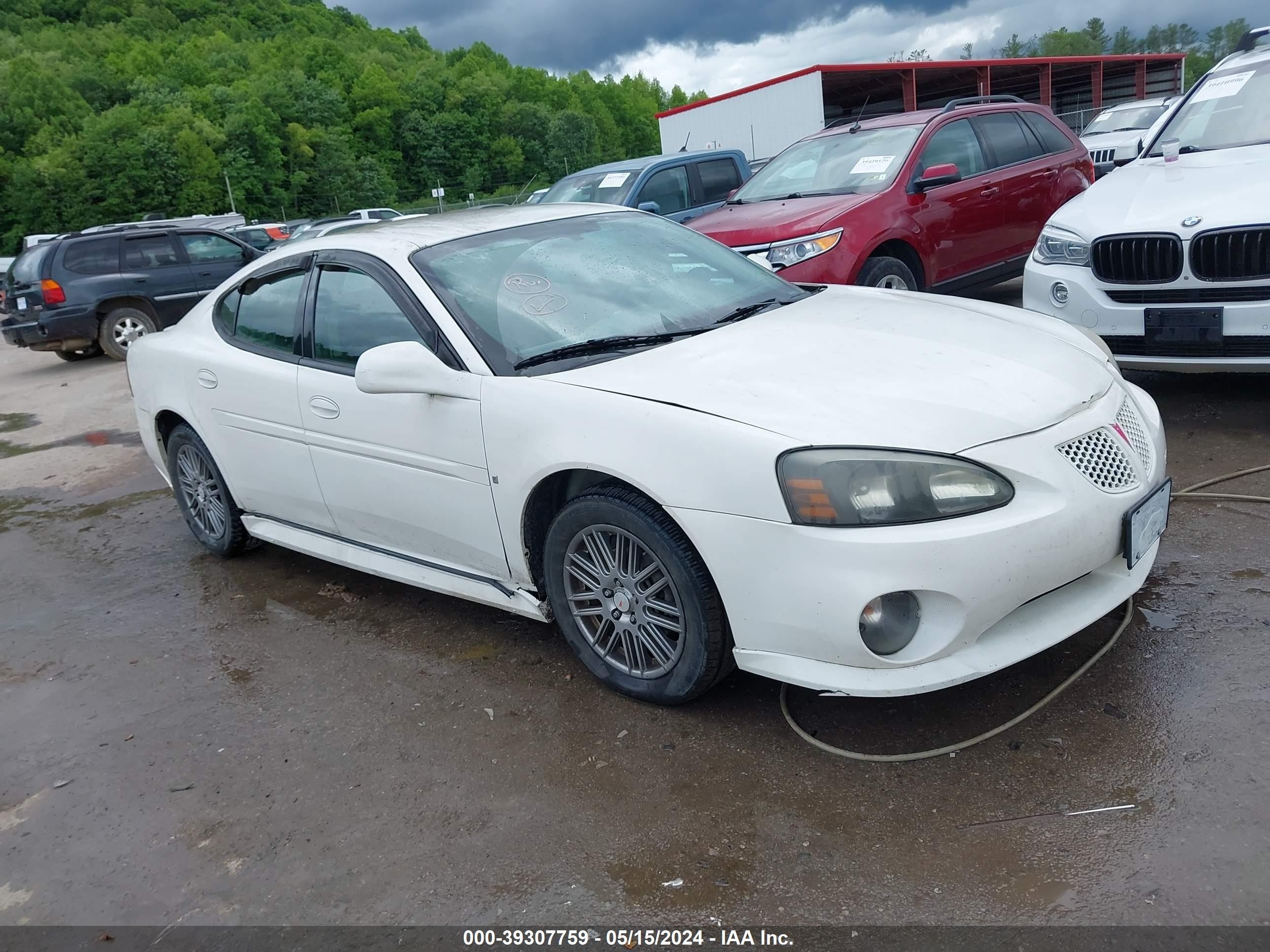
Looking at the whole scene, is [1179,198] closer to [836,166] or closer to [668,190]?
[836,166]

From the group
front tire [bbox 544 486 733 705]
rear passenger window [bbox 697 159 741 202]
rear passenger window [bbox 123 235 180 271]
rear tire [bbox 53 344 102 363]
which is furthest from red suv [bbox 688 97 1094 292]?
rear tire [bbox 53 344 102 363]

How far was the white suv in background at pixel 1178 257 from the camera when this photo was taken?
15.1 ft

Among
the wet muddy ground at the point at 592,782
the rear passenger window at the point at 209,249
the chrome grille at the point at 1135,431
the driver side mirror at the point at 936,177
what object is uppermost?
the driver side mirror at the point at 936,177

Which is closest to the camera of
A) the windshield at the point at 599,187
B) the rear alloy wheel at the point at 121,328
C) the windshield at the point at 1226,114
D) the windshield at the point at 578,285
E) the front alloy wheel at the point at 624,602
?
the front alloy wheel at the point at 624,602

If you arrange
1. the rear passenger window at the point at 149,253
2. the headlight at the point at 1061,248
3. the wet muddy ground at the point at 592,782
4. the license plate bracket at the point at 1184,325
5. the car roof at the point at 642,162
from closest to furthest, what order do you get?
A: the wet muddy ground at the point at 592,782
the license plate bracket at the point at 1184,325
the headlight at the point at 1061,248
the car roof at the point at 642,162
the rear passenger window at the point at 149,253

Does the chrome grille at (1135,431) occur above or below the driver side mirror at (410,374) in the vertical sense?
below

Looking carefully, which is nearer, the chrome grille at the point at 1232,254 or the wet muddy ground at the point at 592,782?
the wet muddy ground at the point at 592,782

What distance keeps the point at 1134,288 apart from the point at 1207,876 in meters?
3.42

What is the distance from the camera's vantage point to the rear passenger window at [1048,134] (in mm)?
8445

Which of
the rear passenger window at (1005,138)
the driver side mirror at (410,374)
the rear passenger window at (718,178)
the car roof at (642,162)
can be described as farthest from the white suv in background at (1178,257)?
the rear passenger window at (718,178)

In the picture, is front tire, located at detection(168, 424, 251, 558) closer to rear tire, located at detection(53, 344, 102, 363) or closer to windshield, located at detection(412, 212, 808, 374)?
windshield, located at detection(412, 212, 808, 374)

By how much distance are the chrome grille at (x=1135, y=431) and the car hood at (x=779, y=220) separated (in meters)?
3.89

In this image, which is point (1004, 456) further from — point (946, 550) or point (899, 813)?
point (899, 813)

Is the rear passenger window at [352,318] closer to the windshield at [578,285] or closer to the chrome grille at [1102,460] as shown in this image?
the windshield at [578,285]
